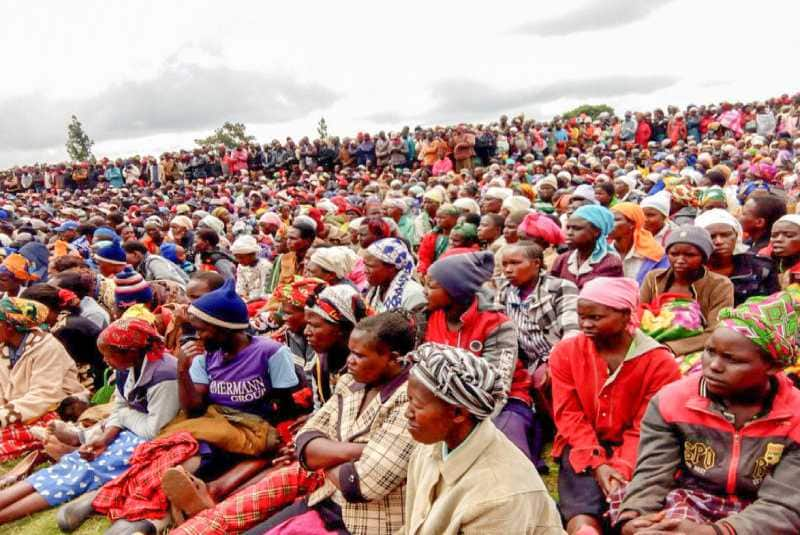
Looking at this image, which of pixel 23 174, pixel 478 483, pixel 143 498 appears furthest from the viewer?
pixel 23 174

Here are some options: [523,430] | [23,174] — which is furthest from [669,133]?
[23,174]

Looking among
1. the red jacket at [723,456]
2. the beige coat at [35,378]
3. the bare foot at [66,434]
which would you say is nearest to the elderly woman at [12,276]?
the beige coat at [35,378]

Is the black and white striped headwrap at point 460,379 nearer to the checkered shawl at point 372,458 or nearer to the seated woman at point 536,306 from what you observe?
the checkered shawl at point 372,458

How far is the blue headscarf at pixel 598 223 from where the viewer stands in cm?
470

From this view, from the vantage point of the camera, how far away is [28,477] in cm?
402

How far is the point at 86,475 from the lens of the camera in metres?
3.89

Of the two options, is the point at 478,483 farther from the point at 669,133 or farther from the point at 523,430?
the point at 669,133

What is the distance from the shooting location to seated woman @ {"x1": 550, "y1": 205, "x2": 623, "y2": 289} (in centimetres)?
464

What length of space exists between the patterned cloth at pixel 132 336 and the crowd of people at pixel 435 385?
0.01 meters

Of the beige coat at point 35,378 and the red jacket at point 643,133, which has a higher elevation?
the red jacket at point 643,133

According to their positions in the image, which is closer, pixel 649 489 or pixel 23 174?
pixel 649 489

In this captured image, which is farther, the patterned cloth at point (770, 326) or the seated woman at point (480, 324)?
the seated woman at point (480, 324)

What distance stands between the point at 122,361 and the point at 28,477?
110cm

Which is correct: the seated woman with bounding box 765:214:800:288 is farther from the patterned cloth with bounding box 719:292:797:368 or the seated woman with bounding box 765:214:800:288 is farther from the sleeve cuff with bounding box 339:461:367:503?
the sleeve cuff with bounding box 339:461:367:503
